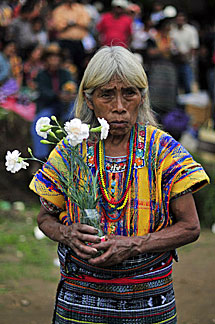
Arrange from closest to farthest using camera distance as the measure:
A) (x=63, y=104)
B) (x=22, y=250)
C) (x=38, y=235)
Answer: (x=22, y=250)
(x=38, y=235)
(x=63, y=104)

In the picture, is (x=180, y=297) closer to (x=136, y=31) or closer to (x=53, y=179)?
(x=53, y=179)

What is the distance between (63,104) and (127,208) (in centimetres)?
515

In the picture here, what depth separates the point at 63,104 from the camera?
24.5ft

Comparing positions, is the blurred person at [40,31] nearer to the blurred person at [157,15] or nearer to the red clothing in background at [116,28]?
the red clothing in background at [116,28]

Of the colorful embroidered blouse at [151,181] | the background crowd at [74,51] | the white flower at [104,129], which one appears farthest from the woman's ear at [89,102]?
the background crowd at [74,51]

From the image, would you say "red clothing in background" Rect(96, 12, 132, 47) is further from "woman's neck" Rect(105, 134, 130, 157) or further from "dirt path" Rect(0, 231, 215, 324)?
"woman's neck" Rect(105, 134, 130, 157)

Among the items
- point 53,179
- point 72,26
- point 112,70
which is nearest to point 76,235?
point 53,179

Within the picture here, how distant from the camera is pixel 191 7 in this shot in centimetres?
1546

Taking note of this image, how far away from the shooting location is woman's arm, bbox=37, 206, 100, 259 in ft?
7.55

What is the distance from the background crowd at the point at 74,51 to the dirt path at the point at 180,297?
2.15 metres

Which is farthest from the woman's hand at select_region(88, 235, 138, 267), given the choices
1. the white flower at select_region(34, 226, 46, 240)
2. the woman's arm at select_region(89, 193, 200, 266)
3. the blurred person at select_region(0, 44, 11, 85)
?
the blurred person at select_region(0, 44, 11, 85)

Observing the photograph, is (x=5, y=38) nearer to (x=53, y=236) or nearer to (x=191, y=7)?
(x=191, y=7)

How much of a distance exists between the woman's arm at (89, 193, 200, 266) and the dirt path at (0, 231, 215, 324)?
90.9 inches

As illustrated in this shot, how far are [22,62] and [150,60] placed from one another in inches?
113
